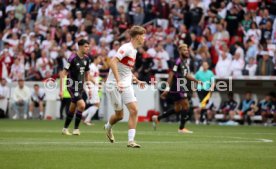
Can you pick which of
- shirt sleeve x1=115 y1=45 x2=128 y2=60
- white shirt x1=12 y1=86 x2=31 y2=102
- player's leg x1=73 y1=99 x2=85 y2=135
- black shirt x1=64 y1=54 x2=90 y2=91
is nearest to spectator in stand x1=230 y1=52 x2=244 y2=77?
white shirt x1=12 y1=86 x2=31 y2=102

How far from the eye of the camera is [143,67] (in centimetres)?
3097

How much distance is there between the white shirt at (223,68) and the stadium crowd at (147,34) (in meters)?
0.04

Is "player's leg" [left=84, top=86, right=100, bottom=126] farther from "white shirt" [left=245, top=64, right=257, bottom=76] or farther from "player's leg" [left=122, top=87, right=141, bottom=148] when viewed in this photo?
"player's leg" [left=122, top=87, right=141, bottom=148]

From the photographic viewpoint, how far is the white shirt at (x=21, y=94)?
32.9 meters

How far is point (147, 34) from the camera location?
33281 mm

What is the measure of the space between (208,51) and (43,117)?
7.70m

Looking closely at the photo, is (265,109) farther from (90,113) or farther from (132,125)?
(132,125)

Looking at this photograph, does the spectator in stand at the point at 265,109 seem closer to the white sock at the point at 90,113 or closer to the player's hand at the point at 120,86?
the white sock at the point at 90,113

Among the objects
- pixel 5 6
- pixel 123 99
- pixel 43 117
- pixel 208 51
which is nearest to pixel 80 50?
pixel 123 99

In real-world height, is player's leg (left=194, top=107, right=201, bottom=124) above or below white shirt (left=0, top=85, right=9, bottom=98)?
below

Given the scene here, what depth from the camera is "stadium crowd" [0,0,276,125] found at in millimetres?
29656

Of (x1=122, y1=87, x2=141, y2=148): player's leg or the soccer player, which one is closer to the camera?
(x1=122, y1=87, x2=141, y2=148): player's leg

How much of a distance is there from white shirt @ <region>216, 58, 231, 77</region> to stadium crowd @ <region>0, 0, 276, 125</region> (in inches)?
1.5

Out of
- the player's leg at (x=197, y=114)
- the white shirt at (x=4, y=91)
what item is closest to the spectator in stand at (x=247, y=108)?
the player's leg at (x=197, y=114)
